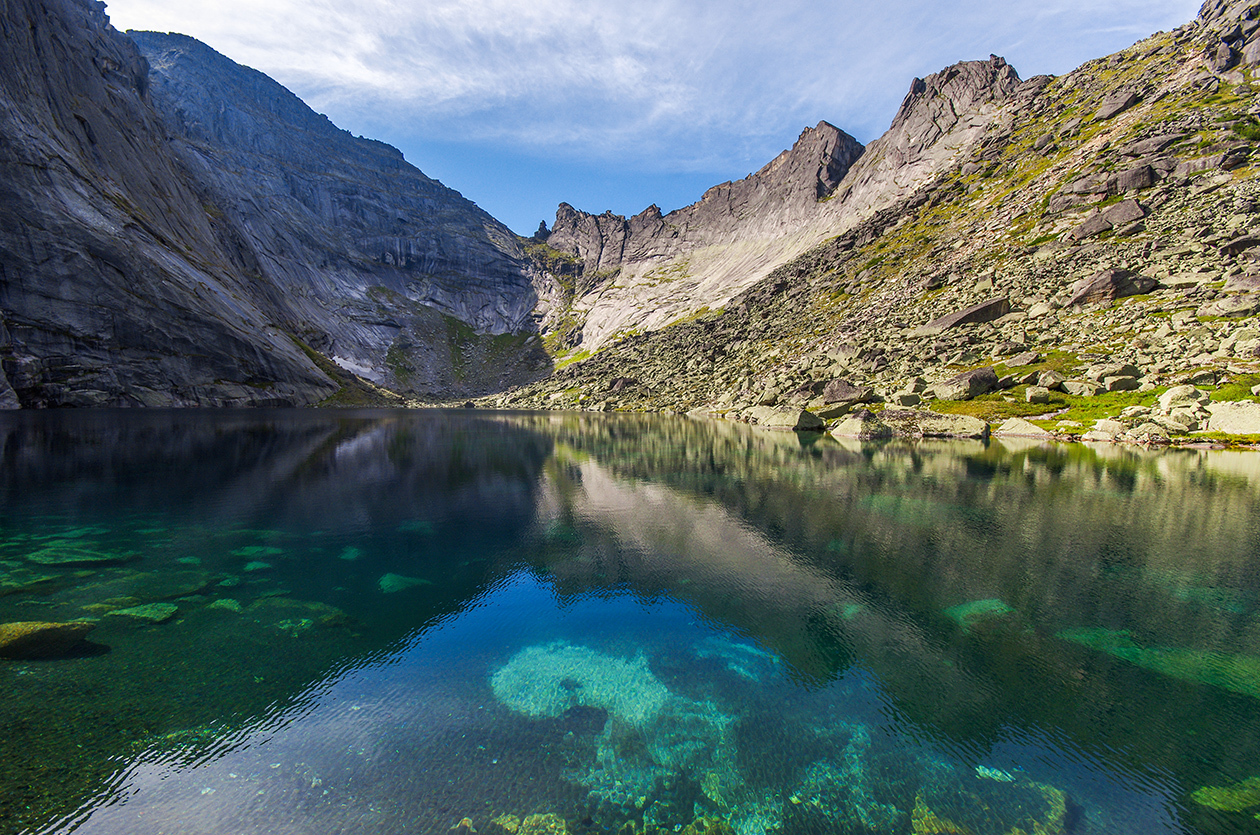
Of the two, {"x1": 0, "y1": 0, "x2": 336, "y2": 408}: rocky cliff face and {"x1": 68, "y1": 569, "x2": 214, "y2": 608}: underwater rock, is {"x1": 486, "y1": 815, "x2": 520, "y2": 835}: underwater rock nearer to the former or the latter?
{"x1": 68, "y1": 569, "x2": 214, "y2": 608}: underwater rock

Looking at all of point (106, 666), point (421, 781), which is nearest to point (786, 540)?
point (421, 781)

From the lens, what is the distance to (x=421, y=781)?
23.8ft

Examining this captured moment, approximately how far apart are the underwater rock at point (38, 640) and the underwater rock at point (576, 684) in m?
9.13

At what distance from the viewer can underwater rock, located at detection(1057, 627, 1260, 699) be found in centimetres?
1001

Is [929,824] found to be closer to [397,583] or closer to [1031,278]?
[397,583]

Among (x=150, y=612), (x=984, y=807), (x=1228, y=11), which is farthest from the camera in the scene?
(x=1228, y=11)

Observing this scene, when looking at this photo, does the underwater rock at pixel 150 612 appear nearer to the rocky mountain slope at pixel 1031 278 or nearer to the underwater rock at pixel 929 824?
the underwater rock at pixel 929 824

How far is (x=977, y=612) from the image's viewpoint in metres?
13.1

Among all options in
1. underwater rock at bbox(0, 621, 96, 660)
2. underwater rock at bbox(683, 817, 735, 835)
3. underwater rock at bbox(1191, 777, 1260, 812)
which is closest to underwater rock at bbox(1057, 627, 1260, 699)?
underwater rock at bbox(1191, 777, 1260, 812)

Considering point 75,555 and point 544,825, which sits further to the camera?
point 75,555

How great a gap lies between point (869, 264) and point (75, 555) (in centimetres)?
13974

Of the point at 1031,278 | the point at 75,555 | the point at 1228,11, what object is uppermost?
the point at 1228,11

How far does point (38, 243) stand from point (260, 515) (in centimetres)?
9129

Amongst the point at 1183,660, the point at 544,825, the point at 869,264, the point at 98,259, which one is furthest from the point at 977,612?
the point at 869,264
